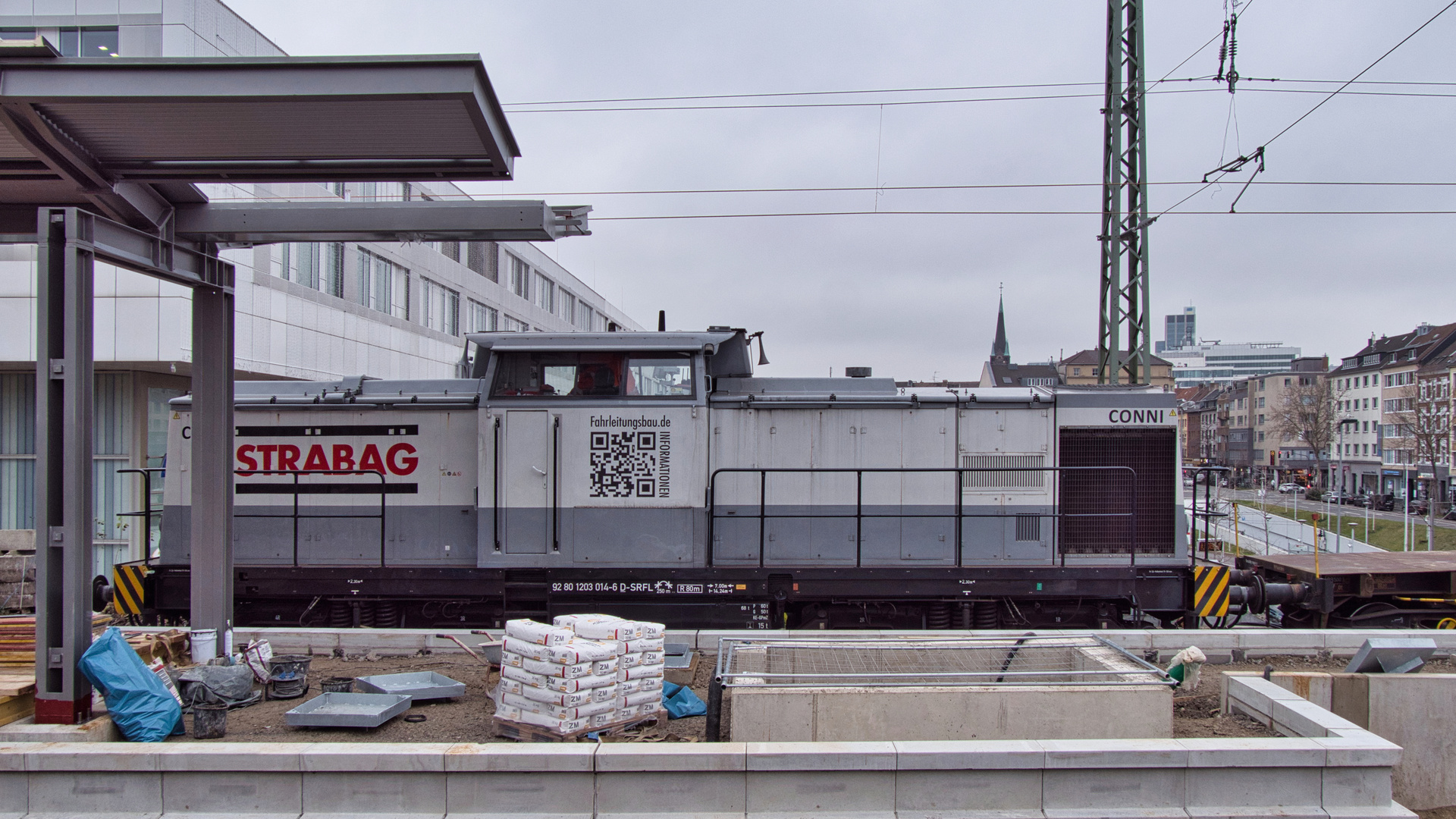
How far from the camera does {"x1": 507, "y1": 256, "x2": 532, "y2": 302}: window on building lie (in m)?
30.7

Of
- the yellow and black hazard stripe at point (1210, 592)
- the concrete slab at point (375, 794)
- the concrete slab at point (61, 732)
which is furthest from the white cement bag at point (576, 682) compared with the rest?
the yellow and black hazard stripe at point (1210, 592)

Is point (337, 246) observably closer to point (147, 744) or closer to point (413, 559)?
point (413, 559)

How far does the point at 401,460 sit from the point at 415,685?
2.76 m

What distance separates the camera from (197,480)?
6.45 meters

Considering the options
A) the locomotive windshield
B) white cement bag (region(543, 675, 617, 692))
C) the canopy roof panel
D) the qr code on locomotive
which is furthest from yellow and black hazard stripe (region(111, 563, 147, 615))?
white cement bag (region(543, 675, 617, 692))

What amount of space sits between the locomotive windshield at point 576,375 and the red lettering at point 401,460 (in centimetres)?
122

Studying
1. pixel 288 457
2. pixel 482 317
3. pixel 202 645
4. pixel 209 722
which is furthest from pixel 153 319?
pixel 482 317

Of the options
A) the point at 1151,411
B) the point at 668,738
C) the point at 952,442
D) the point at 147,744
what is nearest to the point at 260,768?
the point at 147,744

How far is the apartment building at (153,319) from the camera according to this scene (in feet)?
42.8

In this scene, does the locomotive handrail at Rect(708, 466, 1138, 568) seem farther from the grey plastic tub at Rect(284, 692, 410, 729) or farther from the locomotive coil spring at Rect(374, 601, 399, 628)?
the locomotive coil spring at Rect(374, 601, 399, 628)

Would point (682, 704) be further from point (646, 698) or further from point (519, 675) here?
point (519, 675)

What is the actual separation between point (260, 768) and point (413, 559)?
379cm

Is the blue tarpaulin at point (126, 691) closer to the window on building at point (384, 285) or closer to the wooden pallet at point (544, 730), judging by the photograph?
the wooden pallet at point (544, 730)

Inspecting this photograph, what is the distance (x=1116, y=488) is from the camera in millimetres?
8008
